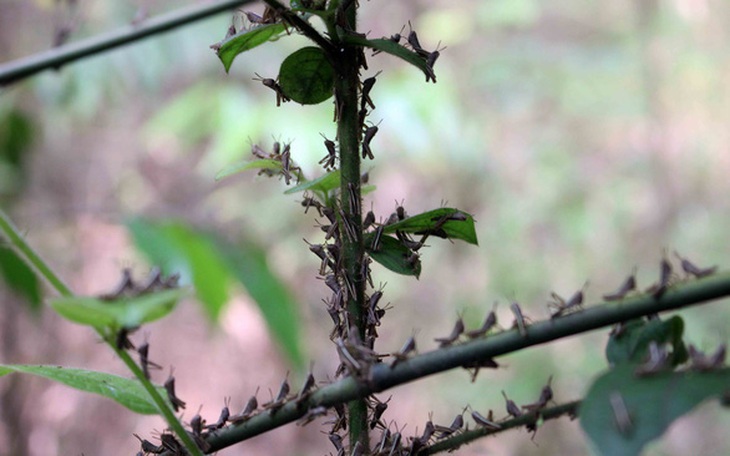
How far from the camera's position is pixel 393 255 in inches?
18.6

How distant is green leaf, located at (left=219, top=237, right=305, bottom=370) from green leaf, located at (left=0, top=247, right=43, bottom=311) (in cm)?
34

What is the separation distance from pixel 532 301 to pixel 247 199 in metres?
1.83

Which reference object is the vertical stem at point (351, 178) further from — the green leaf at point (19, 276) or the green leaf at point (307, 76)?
the green leaf at point (19, 276)

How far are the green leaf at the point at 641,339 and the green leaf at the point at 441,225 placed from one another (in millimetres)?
116

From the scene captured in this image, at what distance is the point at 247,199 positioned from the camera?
16.1 feet

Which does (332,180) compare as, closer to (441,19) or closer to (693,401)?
(693,401)

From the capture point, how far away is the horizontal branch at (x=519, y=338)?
0.33 metres

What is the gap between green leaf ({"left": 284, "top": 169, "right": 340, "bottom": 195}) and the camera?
17.2 inches

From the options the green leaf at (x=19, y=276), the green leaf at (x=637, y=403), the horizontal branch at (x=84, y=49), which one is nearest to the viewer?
the green leaf at (x=637, y=403)

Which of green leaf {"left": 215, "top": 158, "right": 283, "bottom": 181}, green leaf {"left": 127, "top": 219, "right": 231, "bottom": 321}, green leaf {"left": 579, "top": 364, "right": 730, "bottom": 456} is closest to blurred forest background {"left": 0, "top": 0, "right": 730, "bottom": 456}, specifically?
green leaf {"left": 127, "top": 219, "right": 231, "bottom": 321}

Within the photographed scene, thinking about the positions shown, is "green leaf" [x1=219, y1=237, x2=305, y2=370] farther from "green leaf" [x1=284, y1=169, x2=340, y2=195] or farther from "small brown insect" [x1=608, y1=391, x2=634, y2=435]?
"small brown insect" [x1=608, y1=391, x2=634, y2=435]

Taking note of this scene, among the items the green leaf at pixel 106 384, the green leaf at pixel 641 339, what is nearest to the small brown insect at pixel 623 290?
the green leaf at pixel 641 339

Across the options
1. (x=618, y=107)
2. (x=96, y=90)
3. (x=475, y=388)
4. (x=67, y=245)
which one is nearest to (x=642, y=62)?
(x=618, y=107)

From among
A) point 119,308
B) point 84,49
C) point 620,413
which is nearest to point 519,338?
point 620,413
